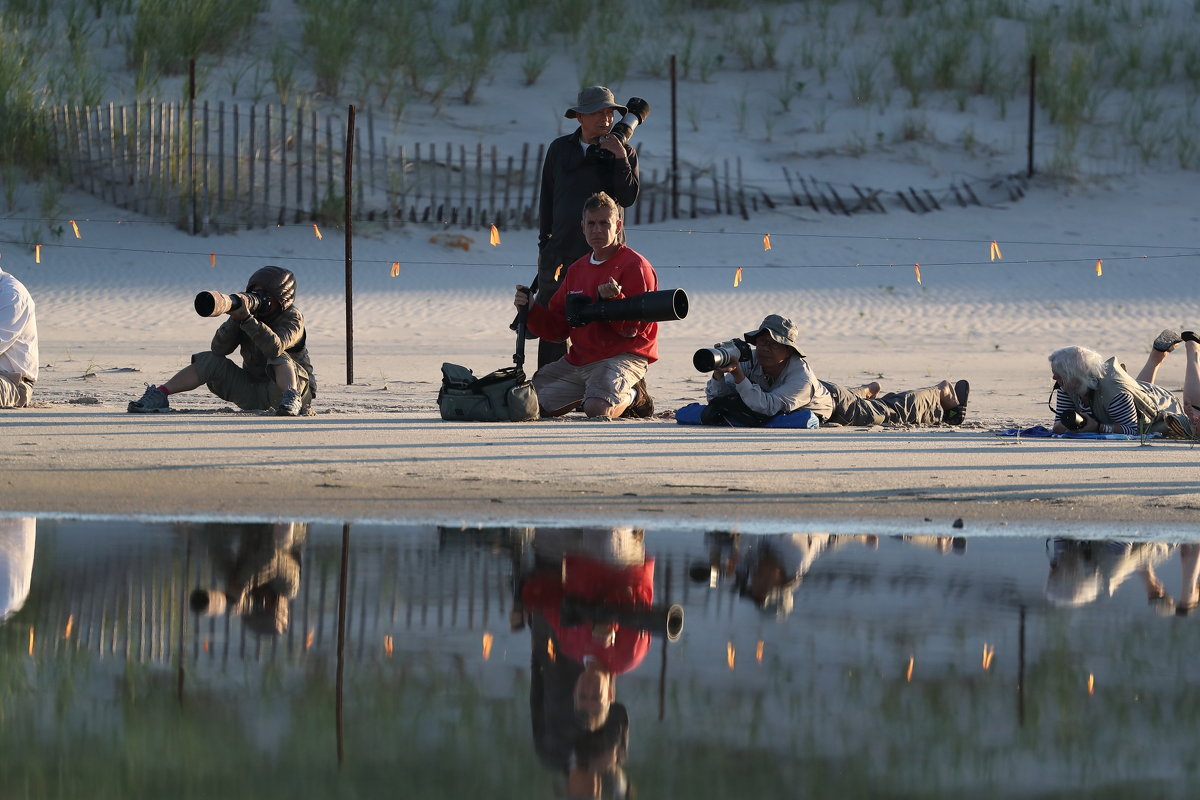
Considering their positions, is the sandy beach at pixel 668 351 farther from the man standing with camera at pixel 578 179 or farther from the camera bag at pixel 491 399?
the man standing with camera at pixel 578 179

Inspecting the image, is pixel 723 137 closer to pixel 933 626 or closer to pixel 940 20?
pixel 940 20

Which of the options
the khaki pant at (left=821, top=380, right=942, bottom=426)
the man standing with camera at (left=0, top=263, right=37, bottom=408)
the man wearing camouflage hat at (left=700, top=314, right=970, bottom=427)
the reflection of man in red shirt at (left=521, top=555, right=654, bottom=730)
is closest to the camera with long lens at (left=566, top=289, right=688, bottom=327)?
the man wearing camouflage hat at (left=700, top=314, right=970, bottom=427)

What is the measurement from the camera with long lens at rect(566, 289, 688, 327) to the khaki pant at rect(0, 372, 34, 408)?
3.09 metres

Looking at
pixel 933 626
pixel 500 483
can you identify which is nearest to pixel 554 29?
pixel 500 483

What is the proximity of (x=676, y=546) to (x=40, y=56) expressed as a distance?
875 inches

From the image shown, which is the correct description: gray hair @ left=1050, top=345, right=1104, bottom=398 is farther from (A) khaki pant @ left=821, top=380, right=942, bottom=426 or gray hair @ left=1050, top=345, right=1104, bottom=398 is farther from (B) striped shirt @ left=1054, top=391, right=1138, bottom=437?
(A) khaki pant @ left=821, top=380, right=942, bottom=426

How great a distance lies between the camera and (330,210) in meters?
23.2

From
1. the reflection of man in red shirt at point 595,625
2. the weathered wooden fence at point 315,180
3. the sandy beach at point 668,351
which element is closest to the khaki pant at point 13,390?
the sandy beach at point 668,351

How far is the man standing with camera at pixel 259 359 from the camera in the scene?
9469 mm

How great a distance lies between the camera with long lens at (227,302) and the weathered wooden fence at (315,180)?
41.9 ft

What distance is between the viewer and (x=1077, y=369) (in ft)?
31.5

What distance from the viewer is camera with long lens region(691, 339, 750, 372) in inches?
357

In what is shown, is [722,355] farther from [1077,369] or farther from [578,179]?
[1077,369]

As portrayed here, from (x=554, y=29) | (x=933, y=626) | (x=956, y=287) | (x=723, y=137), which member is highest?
(x=554, y=29)
